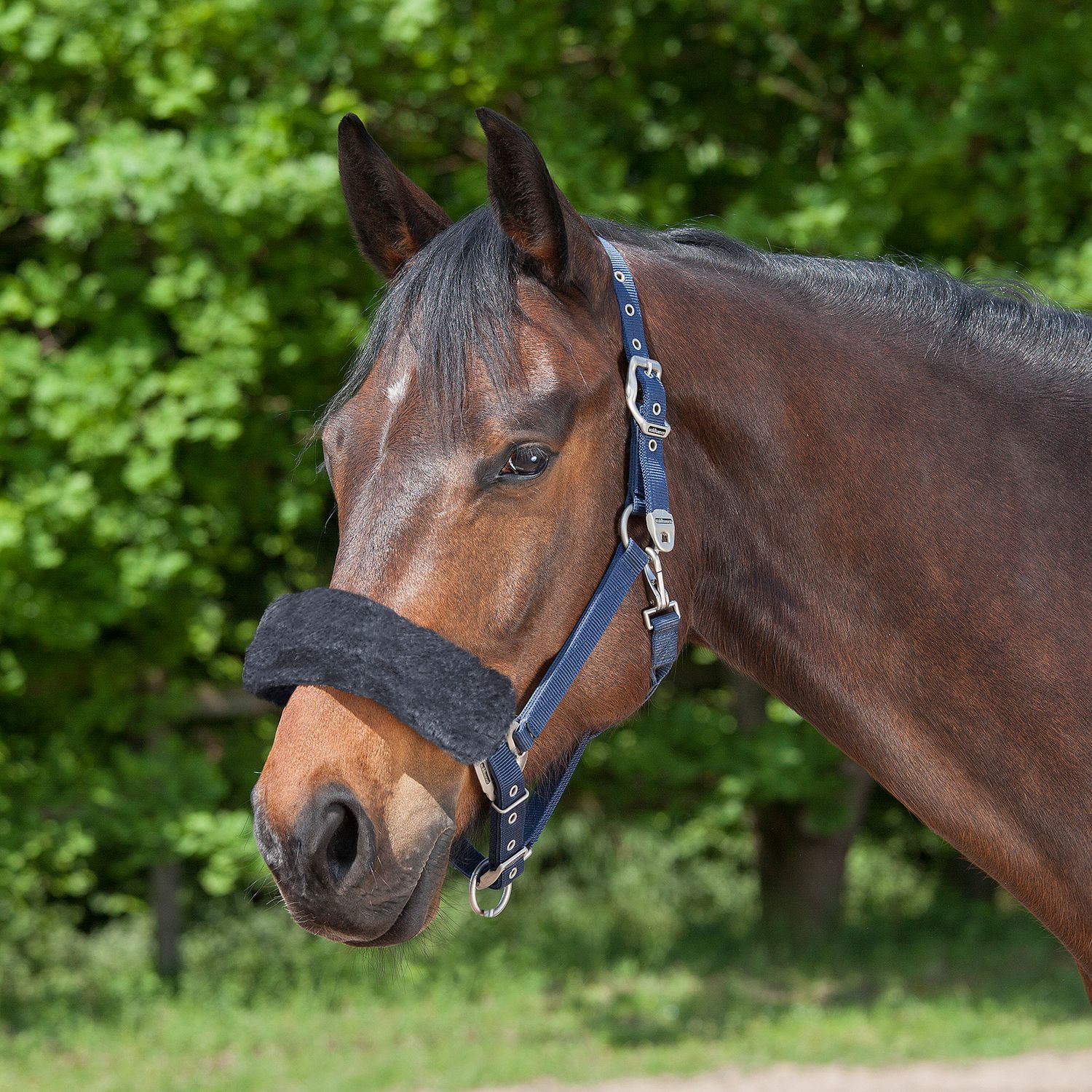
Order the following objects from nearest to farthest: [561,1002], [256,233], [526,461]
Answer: [526,461]
[256,233]
[561,1002]

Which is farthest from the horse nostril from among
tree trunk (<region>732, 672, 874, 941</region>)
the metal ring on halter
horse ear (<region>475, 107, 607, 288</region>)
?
tree trunk (<region>732, 672, 874, 941</region>)

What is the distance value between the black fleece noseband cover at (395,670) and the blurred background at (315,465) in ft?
9.83

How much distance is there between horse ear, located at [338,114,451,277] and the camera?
6.57 ft

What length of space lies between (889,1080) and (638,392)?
4.14 metres

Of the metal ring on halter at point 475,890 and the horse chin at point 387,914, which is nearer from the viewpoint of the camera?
the horse chin at point 387,914

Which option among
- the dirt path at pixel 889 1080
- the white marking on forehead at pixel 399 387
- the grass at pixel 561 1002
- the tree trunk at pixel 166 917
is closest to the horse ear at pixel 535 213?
the white marking on forehead at pixel 399 387

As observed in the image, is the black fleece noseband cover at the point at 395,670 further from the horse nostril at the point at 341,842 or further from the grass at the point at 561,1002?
the grass at the point at 561,1002

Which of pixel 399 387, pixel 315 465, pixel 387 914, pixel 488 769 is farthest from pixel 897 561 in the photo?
pixel 315 465

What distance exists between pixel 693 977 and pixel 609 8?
5.01 m

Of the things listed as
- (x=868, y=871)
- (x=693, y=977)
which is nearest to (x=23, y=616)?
(x=693, y=977)

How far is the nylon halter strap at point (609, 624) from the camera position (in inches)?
67.6

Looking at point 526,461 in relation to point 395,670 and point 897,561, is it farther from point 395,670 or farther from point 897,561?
point 897,561

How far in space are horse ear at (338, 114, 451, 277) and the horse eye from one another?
54 cm

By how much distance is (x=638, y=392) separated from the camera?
1.79 meters
